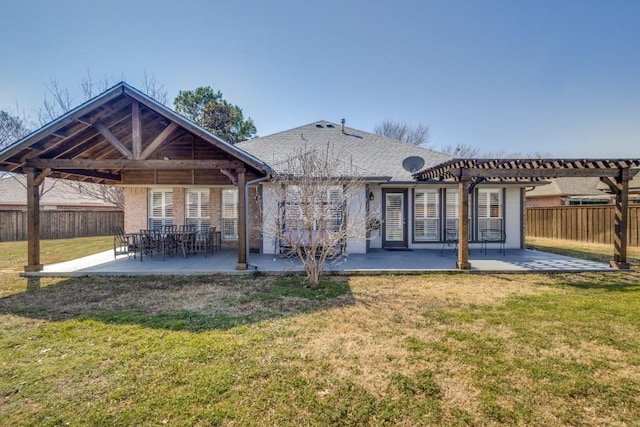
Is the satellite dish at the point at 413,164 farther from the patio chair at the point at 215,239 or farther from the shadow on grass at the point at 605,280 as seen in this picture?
the patio chair at the point at 215,239

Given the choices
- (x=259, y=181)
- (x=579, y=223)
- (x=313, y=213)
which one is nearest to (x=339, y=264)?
(x=313, y=213)

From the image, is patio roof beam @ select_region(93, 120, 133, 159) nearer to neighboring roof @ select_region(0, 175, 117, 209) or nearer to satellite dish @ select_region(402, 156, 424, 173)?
satellite dish @ select_region(402, 156, 424, 173)

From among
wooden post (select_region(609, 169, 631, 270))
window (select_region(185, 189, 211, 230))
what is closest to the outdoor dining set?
window (select_region(185, 189, 211, 230))

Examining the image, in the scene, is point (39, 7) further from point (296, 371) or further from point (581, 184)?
point (581, 184)

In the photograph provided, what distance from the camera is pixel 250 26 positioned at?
11.8 meters

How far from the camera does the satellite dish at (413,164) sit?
1180 centimetres

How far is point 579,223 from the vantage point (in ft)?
48.7

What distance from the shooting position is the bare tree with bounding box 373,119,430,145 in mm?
33750

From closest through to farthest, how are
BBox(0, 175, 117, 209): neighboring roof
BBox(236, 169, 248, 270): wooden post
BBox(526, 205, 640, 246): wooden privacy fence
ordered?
BBox(236, 169, 248, 270): wooden post
BBox(526, 205, 640, 246): wooden privacy fence
BBox(0, 175, 117, 209): neighboring roof

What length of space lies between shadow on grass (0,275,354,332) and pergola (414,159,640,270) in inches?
147

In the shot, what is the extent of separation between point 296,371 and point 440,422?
1490 millimetres

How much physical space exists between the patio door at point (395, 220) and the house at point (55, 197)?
18310 mm

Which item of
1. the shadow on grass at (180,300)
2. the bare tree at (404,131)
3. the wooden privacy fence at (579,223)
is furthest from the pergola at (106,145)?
the bare tree at (404,131)

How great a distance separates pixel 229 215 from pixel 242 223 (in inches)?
168
